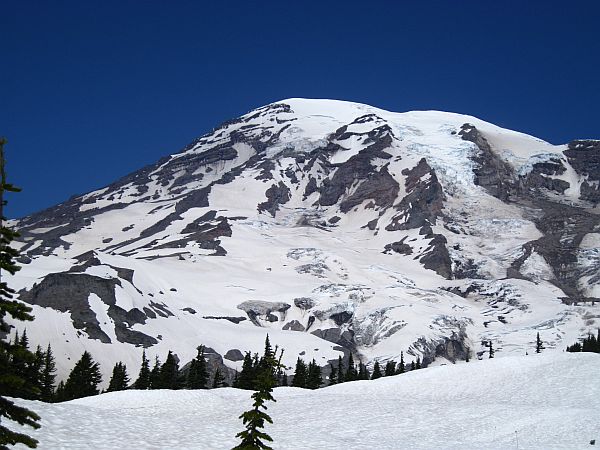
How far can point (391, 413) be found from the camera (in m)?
42.1

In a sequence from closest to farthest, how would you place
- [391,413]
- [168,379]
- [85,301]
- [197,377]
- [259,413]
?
[259,413], [391,413], [168,379], [197,377], [85,301]

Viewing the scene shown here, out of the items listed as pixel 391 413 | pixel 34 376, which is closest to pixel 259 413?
pixel 391 413

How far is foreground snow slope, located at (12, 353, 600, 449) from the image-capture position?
28469mm

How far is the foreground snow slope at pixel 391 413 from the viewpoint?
2847cm

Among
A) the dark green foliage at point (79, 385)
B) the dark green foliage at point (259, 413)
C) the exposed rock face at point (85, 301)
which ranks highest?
the exposed rock face at point (85, 301)

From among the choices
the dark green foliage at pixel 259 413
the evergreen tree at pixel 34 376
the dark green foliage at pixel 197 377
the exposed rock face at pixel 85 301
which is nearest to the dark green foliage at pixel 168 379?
the dark green foliage at pixel 197 377

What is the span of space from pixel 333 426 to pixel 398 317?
6275 inches

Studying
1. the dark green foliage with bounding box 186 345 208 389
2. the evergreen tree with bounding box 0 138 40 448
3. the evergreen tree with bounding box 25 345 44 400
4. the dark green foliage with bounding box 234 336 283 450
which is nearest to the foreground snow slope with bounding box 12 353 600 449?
the evergreen tree with bounding box 25 345 44 400

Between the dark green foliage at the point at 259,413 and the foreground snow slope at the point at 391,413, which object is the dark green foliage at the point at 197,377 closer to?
the foreground snow slope at the point at 391,413

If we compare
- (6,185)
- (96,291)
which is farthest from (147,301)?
(6,185)

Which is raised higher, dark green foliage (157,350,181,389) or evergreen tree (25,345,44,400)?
dark green foliage (157,350,181,389)

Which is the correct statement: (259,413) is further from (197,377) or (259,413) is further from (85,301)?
(85,301)

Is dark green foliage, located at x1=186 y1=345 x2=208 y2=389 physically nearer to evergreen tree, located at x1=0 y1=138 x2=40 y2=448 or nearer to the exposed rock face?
the exposed rock face

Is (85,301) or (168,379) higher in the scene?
(85,301)
